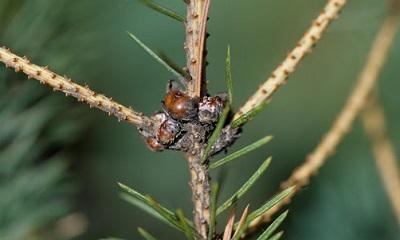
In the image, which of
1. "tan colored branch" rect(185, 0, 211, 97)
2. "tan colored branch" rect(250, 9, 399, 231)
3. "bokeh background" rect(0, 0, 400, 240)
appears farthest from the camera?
"bokeh background" rect(0, 0, 400, 240)

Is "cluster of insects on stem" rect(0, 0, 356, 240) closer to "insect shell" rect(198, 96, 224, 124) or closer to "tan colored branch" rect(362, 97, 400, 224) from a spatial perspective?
"insect shell" rect(198, 96, 224, 124)

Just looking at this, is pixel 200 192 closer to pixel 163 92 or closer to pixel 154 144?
pixel 154 144

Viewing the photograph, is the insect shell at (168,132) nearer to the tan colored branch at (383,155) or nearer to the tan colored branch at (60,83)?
the tan colored branch at (60,83)

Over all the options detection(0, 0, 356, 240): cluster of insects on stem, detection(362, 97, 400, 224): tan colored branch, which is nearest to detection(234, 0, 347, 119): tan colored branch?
detection(0, 0, 356, 240): cluster of insects on stem

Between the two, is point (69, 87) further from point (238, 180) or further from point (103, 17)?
point (238, 180)

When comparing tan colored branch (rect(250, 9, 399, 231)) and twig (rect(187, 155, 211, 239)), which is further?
tan colored branch (rect(250, 9, 399, 231))

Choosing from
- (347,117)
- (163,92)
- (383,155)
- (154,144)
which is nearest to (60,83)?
(154,144)

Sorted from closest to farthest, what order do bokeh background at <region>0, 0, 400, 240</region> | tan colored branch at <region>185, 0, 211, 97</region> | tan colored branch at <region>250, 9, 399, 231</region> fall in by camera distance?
tan colored branch at <region>185, 0, 211, 97</region>
tan colored branch at <region>250, 9, 399, 231</region>
bokeh background at <region>0, 0, 400, 240</region>
